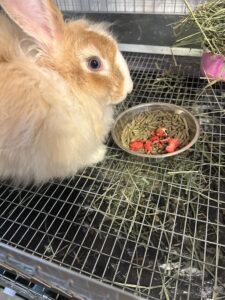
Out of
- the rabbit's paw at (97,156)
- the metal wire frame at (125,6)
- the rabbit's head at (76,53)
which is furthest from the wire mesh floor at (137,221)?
the metal wire frame at (125,6)

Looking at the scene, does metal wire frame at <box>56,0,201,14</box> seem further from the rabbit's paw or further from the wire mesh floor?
the rabbit's paw

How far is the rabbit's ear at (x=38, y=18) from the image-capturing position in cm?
100

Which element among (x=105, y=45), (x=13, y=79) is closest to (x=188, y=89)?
(x=105, y=45)

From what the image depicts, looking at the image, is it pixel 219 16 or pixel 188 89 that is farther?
pixel 188 89

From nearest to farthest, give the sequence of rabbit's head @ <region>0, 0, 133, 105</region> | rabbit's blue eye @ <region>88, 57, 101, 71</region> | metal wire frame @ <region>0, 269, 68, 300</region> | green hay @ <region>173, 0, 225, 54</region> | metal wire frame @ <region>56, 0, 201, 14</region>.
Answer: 1. metal wire frame @ <region>0, 269, 68, 300</region>
2. rabbit's head @ <region>0, 0, 133, 105</region>
3. rabbit's blue eye @ <region>88, 57, 101, 71</region>
4. green hay @ <region>173, 0, 225, 54</region>
5. metal wire frame @ <region>56, 0, 201, 14</region>

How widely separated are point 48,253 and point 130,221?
294 mm

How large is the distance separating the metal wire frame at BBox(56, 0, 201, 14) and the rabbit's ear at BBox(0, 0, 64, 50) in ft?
3.46

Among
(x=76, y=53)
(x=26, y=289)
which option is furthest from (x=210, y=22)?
(x=26, y=289)

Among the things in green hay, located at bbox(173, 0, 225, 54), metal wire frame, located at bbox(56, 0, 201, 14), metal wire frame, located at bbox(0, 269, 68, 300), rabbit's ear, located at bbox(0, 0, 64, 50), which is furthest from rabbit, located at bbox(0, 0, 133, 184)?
metal wire frame, located at bbox(56, 0, 201, 14)

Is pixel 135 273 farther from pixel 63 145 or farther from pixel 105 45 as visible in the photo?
pixel 105 45

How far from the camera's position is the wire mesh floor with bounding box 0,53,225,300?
981 millimetres

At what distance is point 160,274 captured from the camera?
98cm

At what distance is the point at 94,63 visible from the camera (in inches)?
46.6

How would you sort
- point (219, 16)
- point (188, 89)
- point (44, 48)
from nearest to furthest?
point (44, 48) → point (219, 16) → point (188, 89)
